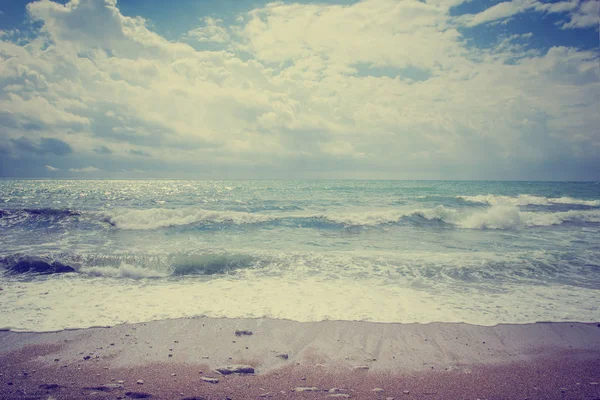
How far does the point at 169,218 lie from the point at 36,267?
32.0 ft

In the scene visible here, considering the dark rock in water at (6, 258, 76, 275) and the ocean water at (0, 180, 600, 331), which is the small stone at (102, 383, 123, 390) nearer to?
the ocean water at (0, 180, 600, 331)

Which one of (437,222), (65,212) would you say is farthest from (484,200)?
(65,212)

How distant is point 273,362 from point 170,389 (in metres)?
1.31

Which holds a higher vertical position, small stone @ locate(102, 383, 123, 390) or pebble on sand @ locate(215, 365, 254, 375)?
small stone @ locate(102, 383, 123, 390)

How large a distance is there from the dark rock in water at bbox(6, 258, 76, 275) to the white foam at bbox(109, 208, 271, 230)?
285 inches

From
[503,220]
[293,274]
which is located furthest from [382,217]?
[293,274]

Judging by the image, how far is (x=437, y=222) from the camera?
1902cm

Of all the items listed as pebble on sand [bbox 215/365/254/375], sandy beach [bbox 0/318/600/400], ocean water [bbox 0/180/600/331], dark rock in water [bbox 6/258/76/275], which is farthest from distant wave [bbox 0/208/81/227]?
pebble on sand [bbox 215/365/254/375]

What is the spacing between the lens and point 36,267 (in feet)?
28.9

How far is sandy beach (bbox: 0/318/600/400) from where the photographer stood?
3.56 meters

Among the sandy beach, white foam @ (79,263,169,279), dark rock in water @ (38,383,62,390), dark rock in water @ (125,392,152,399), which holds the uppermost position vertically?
white foam @ (79,263,169,279)

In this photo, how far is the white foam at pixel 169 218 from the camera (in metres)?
17.0

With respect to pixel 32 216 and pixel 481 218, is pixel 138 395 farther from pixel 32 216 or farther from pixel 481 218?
pixel 32 216

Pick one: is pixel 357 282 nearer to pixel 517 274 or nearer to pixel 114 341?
pixel 517 274
